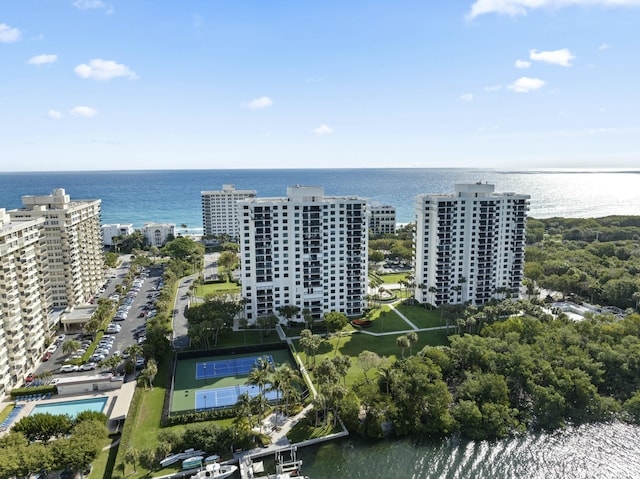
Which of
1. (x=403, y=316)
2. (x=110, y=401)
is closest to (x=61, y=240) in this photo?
(x=110, y=401)

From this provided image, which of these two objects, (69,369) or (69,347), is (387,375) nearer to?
(69,369)

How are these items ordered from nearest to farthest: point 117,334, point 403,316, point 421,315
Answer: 1. point 117,334
2. point 403,316
3. point 421,315

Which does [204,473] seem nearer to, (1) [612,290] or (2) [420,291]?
(2) [420,291]

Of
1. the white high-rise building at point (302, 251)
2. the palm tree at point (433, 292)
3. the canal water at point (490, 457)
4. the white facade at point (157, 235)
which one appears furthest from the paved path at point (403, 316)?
the white facade at point (157, 235)

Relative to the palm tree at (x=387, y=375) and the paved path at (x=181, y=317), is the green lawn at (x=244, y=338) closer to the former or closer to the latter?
the paved path at (x=181, y=317)

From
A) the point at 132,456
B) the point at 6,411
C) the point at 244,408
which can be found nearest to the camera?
the point at 132,456

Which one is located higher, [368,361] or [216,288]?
[368,361]

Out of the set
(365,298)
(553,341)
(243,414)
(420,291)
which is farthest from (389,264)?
(243,414)

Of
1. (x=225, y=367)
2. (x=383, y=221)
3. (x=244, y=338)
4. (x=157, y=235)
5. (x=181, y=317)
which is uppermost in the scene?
(x=383, y=221)
